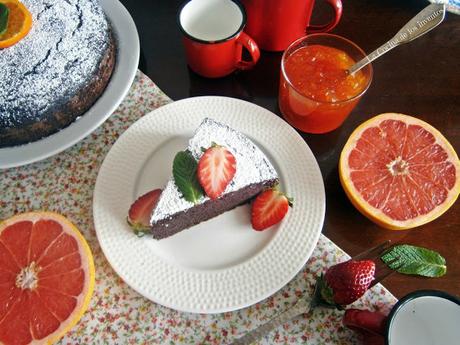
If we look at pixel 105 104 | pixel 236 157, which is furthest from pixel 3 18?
pixel 236 157

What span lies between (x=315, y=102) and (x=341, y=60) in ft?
0.75

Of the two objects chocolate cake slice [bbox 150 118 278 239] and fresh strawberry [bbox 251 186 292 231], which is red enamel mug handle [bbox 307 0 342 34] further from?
fresh strawberry [bbox 251 186 292 231]

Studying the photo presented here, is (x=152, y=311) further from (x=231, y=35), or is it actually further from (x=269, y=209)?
(x=231, y=35)

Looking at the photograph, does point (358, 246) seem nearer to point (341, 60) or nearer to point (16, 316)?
point (341, 60)

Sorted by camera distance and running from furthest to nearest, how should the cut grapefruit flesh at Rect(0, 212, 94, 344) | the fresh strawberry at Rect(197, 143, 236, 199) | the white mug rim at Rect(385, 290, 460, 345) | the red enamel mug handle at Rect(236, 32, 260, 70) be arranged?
the red enamel mug handle at Rect(236, 32, 260, 70), the fresh strawberry at Rect(197, 143, 236, 199), the cut grapefruit flesh at Rect(0, 212, 94, 344), the white mug rim at Rect(385, 290, 460, 345)

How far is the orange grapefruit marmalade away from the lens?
1.40 metres

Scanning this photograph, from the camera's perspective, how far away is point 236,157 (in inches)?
53.4

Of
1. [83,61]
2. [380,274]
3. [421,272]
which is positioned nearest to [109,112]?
[83,61]

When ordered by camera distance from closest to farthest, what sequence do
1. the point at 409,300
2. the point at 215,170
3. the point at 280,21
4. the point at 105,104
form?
the point at 409,300 < the point at 215,170 < the point at 105,104 < the point at 280,21

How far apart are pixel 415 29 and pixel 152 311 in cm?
118

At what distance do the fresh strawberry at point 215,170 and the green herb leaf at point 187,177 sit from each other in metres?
0.03

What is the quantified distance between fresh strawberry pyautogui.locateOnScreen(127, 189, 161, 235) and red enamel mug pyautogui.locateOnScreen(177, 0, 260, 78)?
19.7 inches

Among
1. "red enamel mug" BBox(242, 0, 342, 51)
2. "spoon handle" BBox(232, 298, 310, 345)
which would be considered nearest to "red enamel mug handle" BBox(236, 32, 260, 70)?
"red enamel mug" BBox(242, 0, 342, 51)

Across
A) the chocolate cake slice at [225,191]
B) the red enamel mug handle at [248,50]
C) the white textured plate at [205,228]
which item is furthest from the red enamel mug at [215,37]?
the chocolate cake slice at [225,191]
